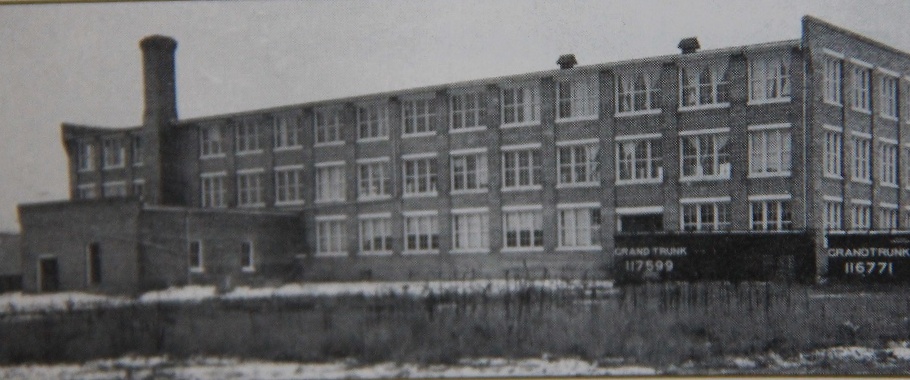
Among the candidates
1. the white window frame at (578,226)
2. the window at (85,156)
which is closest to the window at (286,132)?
the window at (85,156)

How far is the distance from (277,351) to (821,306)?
8.99 meters

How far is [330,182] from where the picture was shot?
2538 centimetres

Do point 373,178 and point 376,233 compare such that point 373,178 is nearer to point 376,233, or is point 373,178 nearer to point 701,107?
point 376,233

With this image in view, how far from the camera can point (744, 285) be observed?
19.1 meters

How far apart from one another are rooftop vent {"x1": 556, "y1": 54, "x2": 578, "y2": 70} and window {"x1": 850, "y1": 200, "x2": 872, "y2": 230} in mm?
6553

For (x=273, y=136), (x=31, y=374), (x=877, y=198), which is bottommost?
(x=31, y=374)

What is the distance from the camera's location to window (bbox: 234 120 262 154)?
21.0 m

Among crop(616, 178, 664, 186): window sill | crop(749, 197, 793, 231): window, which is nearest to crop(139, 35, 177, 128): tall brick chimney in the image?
crop(616, 178, 664, 186): window sill

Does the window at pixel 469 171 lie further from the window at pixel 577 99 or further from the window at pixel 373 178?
the window at pixel 577 99

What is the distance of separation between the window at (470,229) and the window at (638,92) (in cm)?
469

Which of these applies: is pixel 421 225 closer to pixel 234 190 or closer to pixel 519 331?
pixel 234 190

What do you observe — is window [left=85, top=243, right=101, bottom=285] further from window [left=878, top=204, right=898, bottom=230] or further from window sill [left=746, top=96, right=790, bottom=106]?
window [left=878, top=204, right=898, bottom=230]

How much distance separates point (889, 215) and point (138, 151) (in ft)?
50.1

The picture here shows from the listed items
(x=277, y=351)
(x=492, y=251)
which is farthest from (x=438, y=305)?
(x=492, y=251)
